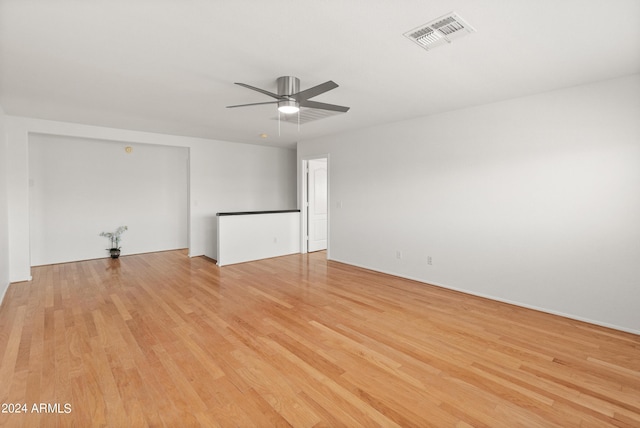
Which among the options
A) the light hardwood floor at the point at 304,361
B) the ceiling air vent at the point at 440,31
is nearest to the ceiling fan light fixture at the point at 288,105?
the ceiling air vent at the point at 440,31

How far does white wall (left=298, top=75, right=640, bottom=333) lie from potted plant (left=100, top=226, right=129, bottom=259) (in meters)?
5.30

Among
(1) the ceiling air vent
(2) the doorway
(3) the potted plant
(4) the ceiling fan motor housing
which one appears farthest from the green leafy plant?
(1) the ceiling air vent

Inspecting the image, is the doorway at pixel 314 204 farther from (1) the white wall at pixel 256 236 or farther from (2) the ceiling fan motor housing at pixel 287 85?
(2) the ceiling fan motor housing at pixel 287 85

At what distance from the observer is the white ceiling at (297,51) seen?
1883 mm

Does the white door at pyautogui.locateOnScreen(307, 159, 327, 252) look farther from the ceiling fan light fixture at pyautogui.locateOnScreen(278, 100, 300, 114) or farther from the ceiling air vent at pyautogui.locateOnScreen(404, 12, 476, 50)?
the ceiling air vent at pyautogui.locateOnScreen(404, 12, 476, 50)

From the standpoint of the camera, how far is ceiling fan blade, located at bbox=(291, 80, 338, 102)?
8.21 feet

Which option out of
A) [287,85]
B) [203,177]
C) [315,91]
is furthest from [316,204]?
[315,91]

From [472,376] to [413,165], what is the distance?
3141mm

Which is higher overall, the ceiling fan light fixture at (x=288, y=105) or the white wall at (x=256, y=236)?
the ceiling fan light fixture at (x=288, y=105)

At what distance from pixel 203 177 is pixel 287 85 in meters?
4.28

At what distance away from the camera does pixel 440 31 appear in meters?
2.13

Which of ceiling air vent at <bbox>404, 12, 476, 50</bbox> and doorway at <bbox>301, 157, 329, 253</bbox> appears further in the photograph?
doorway at <bbox>301, 157, 329, 253</bbox>

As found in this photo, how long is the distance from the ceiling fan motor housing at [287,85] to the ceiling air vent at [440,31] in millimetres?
1134

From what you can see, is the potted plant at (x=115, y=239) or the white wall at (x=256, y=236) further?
the potted plant at (x=115, y=239)
